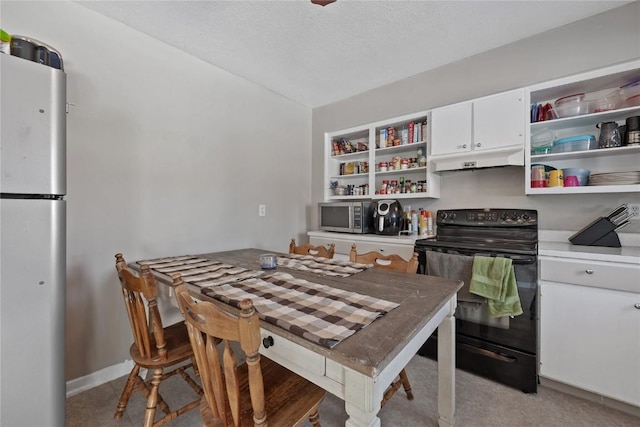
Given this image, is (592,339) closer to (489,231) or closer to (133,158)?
(489,231)

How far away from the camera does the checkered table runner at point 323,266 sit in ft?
4.70

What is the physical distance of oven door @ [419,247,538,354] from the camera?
1647 millimetres

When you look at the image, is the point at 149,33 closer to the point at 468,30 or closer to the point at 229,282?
the point at 229,282

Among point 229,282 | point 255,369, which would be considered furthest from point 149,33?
point 255,369

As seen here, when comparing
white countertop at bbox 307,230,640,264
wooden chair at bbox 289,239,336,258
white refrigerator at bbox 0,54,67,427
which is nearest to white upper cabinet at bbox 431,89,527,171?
white countertop at bbox 307,230,640,264

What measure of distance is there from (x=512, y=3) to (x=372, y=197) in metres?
1.78

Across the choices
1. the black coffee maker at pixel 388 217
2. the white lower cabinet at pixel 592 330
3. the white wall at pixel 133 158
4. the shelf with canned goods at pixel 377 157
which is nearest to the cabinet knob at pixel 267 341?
the white wall at pixel 133 158

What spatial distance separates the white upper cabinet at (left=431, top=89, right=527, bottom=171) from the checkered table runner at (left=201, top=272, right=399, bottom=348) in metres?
1.70

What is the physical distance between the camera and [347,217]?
2725 millimetres

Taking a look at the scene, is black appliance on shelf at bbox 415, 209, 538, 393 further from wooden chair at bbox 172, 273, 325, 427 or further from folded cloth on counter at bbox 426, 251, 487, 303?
wooden chair at bbox 172, 273, 325, 427

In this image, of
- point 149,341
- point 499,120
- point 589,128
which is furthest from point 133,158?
point 589,128

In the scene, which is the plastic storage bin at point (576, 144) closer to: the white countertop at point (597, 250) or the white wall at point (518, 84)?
the white wall at point (518, 84)

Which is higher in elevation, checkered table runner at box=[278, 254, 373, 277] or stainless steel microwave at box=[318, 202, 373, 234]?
stainless steel microwave at box=[318, 202, 373, 234]

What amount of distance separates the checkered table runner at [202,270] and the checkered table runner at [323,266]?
23 cm
